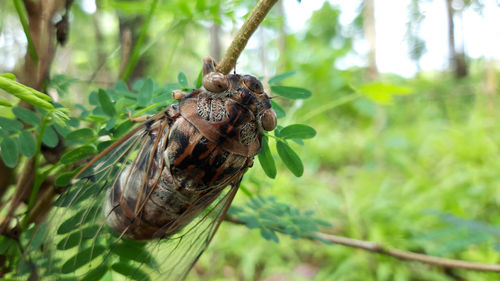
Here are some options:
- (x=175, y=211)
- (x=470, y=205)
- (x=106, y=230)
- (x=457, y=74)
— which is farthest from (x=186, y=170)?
(x=457, y=74)

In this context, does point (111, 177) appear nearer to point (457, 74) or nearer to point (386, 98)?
point (386, 98)

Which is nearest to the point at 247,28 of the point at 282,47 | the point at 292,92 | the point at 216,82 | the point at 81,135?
the point at 216,82

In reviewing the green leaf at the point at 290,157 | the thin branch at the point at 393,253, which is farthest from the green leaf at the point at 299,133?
the thin branch at the point at 393,253

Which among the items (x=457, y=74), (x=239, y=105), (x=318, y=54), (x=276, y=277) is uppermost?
(x=318, y=54)

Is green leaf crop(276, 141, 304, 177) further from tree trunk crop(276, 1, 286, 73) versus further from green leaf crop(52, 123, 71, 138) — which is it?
tree trunk crop(276, 1, 286, 73)

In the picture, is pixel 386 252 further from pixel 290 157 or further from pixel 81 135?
pixel 81 135

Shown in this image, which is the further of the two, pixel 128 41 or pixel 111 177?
pixel 128 41

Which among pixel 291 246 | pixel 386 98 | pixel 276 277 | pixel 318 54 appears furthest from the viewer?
pixel 318 54
